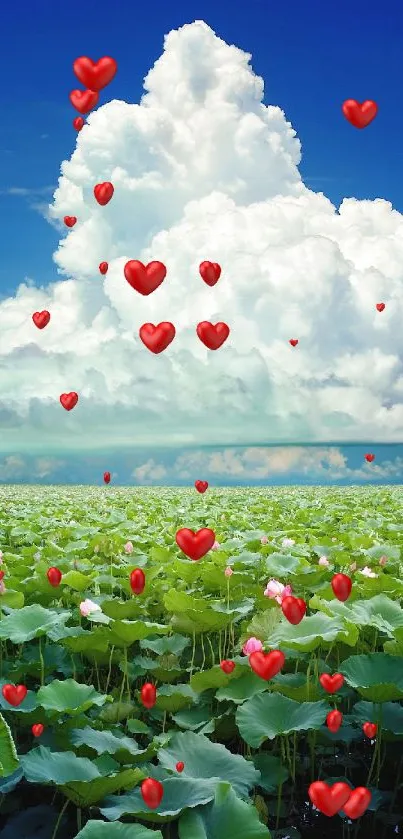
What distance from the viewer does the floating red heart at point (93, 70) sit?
5.73 metres

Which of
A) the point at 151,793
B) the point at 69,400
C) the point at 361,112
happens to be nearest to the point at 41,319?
the point at 69,400

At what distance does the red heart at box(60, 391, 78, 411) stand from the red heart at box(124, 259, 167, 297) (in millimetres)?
3453

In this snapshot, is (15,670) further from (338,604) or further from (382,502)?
(382,502)

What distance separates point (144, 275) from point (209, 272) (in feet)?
4.07

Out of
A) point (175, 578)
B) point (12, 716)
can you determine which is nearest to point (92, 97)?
point (175, 578)

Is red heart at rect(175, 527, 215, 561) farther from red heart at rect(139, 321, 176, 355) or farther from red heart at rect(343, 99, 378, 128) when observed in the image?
red heart at rect(343, 99, 378, 128)

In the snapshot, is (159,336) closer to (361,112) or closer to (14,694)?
(361,112)

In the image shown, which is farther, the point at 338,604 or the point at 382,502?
the point at 382,502

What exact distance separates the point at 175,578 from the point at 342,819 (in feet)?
9.12

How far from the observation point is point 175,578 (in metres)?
5.39

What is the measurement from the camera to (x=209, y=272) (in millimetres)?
6637

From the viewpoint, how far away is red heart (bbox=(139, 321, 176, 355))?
581 cm

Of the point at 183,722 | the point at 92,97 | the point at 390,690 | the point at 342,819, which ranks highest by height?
the point at 92,97

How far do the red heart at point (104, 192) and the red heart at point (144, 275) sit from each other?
2218mm
